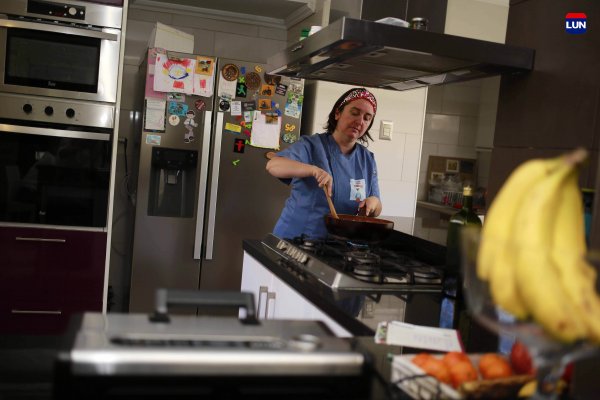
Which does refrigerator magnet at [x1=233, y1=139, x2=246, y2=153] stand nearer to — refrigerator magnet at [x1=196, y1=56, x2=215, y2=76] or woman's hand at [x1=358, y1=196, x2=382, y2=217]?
refrigerator magnet at [x1=196, y1=56, x2=215, y2=76]

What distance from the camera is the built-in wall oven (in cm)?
329

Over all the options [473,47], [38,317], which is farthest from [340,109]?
[38,317]

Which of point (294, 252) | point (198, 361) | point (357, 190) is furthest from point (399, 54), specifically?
point (198, 361)

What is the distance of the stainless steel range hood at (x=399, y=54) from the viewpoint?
72.1 inches

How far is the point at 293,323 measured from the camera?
104 centimetres

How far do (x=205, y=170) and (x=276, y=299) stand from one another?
1733mm

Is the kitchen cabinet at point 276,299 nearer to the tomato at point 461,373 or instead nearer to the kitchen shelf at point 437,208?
the tomato at point 461,373

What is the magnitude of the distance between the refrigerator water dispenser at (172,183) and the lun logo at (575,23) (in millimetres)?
2442

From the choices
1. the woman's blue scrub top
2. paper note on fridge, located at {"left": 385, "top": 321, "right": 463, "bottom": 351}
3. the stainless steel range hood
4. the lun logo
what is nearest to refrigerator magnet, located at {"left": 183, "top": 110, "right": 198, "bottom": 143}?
the woman's blue scrub top

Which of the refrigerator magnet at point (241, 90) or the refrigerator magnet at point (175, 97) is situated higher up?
the refrigerator magnet at point (241, 90)

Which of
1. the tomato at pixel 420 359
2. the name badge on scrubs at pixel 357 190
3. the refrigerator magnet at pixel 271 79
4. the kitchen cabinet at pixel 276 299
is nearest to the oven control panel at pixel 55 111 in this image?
the refrigerator magnet at pixel 271 79

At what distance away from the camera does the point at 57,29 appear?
3.31 metres

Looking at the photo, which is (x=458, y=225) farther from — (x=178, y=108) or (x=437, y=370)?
(x=178, y=108)

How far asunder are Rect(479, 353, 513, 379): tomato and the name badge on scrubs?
73.7 inches
